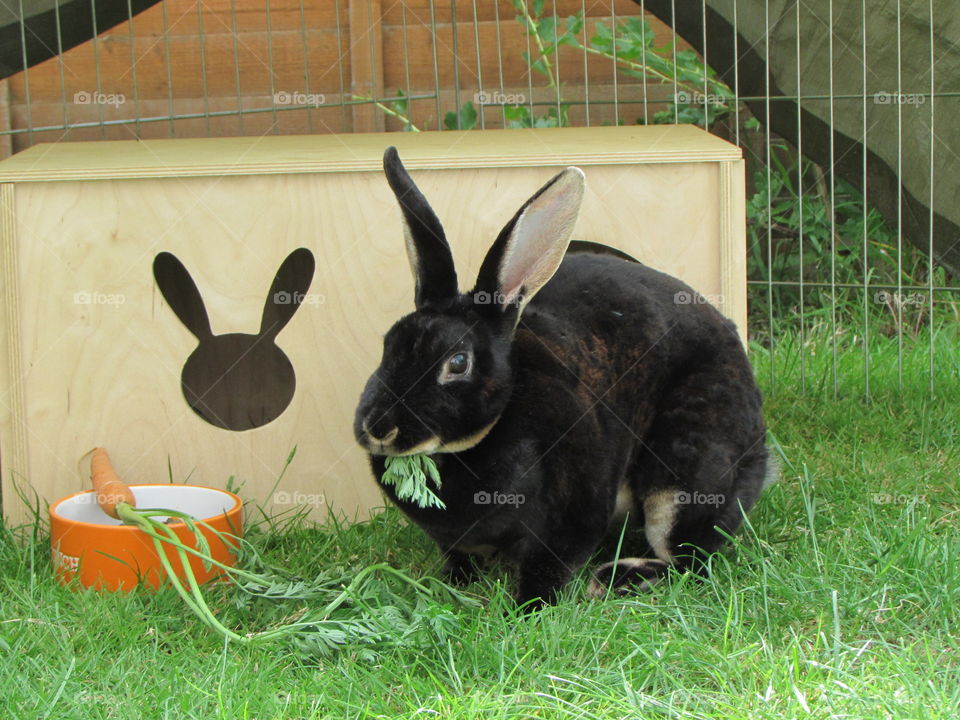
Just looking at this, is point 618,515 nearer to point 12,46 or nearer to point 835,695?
point 835,695

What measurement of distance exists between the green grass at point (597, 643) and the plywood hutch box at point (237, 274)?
0.23 meters

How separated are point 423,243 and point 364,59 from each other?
2508 millimetres

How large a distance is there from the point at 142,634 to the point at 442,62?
112 inches

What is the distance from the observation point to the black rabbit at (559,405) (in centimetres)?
184

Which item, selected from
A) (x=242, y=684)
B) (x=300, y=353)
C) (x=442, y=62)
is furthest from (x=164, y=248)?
(x=442, y=62)

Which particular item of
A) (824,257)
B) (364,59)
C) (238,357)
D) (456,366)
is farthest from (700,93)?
(456,366)

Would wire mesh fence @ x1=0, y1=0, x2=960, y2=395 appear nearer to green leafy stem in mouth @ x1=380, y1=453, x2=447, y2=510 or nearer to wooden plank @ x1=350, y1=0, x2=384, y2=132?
wooden plank @ x1=350, y1=0, x2=384, y2=132

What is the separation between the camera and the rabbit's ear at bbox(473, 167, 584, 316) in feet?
6.18

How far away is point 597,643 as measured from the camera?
1.77 m

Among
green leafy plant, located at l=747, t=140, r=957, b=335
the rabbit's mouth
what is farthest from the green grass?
green leafy plant, located at l=747, t=140, r=957, b=335

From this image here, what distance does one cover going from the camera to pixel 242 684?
1.64m

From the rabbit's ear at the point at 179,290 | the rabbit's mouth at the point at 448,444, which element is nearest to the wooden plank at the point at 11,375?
the rabbit's ear at the point at 179,290

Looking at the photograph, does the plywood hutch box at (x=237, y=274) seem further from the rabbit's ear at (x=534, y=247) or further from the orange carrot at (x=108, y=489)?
the rabbit's ear at (x=534, y=247)

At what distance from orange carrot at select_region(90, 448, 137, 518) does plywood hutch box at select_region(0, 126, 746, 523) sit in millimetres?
152
